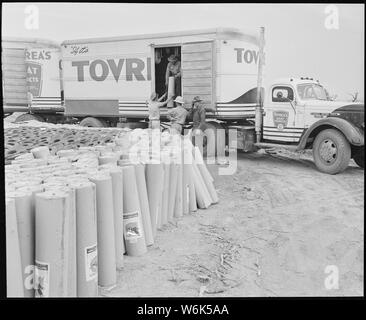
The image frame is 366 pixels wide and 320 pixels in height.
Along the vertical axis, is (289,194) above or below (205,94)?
below

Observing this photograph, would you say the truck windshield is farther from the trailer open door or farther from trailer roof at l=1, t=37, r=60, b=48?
trailer roof at l=1, t=37, r=60, b=48

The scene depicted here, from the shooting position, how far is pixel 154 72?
9875 millimetres

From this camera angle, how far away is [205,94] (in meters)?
9.27

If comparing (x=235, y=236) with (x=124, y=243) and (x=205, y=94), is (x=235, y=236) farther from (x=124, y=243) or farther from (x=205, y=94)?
(x=205, y=94)

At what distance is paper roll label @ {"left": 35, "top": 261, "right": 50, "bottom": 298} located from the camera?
9.47 ft

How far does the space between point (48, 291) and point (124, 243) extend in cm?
123

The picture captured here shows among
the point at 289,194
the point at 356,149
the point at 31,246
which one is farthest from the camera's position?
the point at 356,149

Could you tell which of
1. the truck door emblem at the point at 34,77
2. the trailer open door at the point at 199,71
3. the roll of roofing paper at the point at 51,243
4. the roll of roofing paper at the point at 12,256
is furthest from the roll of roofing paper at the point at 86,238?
the truck door emblem at the point at 34,77

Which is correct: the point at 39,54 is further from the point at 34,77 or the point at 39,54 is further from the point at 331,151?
the point at 331,151

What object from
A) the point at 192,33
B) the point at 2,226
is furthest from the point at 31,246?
the point at 192,33

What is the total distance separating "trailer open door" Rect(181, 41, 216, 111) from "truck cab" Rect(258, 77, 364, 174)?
4.19 feet

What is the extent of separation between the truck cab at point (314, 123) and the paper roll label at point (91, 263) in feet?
17.4

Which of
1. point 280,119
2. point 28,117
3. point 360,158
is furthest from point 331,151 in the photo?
point 28,117

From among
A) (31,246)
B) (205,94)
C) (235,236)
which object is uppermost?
(205,94)
